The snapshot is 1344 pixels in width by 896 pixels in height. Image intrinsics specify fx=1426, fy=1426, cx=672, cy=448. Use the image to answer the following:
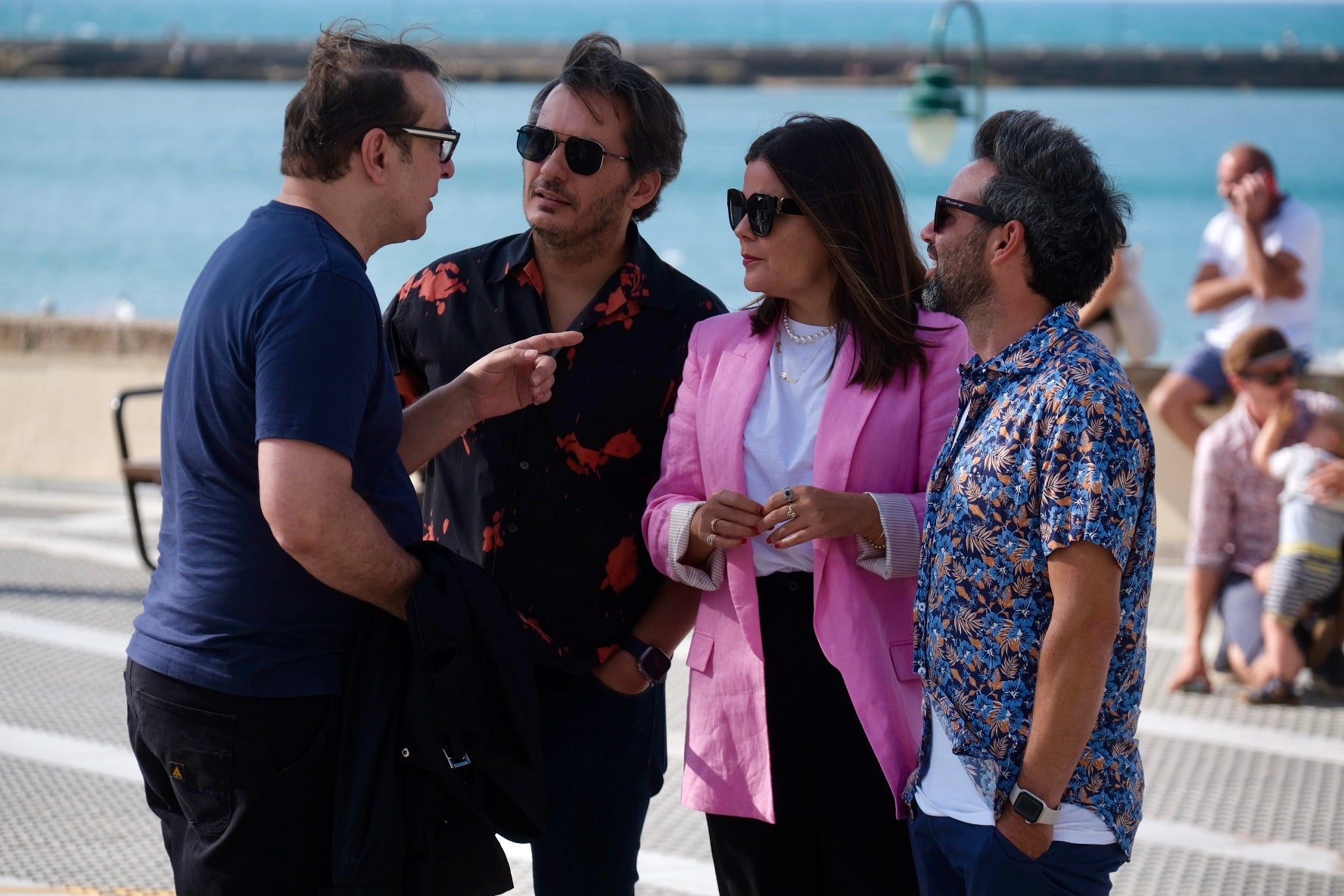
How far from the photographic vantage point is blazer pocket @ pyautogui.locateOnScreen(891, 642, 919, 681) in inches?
114

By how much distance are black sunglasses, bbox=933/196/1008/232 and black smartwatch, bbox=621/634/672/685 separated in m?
1.16

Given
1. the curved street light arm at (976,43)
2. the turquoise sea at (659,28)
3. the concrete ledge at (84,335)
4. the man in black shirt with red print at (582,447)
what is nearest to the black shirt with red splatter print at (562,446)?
the man in black shirt with red print at (582,447)

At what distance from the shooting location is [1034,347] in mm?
2461

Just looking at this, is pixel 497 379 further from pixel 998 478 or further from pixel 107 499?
pixel 107 499

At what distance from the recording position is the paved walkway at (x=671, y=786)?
451 cm

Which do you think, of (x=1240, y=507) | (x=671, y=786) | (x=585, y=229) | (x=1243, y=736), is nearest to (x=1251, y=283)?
(x=1240, y=507)

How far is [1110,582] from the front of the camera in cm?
230

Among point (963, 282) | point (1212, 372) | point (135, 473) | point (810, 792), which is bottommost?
point (135, 473)

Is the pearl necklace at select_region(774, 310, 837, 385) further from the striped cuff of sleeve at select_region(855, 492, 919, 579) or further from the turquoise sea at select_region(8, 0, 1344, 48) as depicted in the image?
the turquoise sea at select_region(8, 0, 1344, 48)

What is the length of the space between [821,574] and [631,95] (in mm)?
1215

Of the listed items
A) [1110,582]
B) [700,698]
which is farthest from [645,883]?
[1110,582]

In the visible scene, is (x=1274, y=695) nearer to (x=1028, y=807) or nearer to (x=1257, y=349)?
(x=1257, y=349)

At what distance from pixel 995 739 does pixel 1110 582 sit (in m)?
0.35

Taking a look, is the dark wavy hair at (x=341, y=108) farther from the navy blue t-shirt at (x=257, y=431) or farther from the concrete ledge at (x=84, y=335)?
the concrete ledge at (x=84, y=335)
